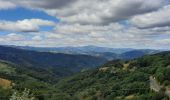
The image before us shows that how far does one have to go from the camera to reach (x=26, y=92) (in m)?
40.7

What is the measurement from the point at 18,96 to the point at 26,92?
2.03 meters

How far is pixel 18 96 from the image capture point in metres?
38.8
